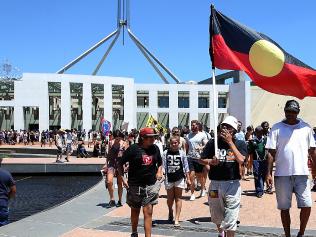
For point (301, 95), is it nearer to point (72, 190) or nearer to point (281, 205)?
point (281, 205)

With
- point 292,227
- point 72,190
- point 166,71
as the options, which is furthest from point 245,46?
point 166,71

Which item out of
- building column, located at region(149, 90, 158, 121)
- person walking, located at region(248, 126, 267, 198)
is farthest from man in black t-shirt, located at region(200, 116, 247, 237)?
building column, located at region(149, 90, 158, 121)

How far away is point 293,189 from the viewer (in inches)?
236

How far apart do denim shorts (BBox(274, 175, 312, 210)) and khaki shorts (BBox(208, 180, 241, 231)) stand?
1.76 ft

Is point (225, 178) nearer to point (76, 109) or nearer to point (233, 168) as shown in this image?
A: point (233, 168)

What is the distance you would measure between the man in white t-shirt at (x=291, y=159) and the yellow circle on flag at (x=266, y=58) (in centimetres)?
81

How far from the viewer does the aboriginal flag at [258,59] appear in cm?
658

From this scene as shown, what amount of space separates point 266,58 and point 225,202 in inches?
83.8

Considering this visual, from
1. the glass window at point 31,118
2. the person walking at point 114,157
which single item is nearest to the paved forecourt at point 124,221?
the person walking at point 114,157

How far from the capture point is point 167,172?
845 cm

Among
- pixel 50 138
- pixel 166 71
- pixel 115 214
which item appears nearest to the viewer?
pixel 115 214

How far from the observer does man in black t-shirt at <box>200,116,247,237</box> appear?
5824 mm

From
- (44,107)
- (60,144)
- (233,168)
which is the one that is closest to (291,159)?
(233,168)

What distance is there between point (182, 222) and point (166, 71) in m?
64.5
